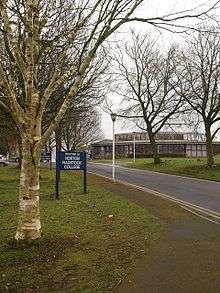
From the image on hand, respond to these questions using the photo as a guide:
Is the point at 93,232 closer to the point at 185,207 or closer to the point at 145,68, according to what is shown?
the point at 185,207

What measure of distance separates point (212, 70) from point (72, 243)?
30.1m

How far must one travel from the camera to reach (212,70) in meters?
36.9

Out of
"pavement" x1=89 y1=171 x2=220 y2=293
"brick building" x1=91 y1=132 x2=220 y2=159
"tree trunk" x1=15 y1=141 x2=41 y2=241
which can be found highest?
"brick building" x1=91 y1=132 x2=220 y2=159

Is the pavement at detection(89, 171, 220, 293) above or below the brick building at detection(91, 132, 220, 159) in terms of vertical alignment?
below

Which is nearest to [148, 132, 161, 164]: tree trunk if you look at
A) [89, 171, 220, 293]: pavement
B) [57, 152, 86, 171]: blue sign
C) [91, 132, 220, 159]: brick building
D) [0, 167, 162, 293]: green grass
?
[57, 152, 86, 171]: blue sign

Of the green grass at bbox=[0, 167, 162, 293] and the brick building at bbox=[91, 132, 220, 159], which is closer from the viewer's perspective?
the green grass at bbox=[0, 167, 162, 293]

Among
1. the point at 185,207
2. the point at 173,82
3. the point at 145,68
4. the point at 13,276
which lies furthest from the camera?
the point at 145,68

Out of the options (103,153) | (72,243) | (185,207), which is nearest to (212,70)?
(185,207)

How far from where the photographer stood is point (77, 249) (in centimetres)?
880

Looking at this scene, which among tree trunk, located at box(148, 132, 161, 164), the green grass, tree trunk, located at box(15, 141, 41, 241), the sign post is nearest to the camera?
the green grass

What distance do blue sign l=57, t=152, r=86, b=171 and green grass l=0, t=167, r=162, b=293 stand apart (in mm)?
3504

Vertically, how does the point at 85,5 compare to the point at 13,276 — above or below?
above

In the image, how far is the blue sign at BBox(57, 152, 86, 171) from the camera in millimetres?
18141

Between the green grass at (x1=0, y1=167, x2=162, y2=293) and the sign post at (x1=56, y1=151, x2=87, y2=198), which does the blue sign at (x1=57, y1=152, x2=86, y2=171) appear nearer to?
the sign post at (x1=56, y1=151, x2=87, y2=198)
